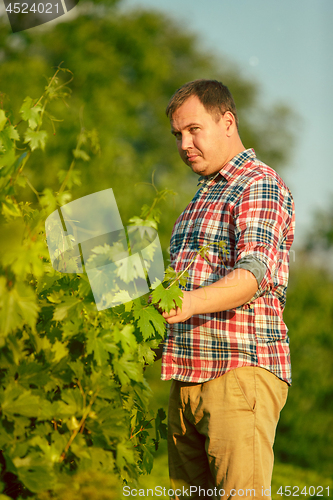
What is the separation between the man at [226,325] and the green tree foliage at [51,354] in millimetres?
482

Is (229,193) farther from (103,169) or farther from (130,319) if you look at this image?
(103,169)

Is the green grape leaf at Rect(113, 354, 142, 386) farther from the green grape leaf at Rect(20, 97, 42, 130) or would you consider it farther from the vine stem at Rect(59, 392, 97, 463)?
the green grape leaf at Rect(20, 97, 42, 130)

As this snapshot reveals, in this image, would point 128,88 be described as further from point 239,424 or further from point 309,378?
point 239,424

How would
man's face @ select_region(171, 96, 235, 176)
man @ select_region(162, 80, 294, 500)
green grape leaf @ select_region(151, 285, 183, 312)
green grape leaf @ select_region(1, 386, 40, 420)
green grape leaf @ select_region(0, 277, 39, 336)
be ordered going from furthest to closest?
1. man's face @ select_region(171, 96, 235, 176)
2. man @ select_region(162, 80, 294, 500)
3. green grape leaf @ select_region(151, 285, 183, 312)
4. green grape leaf @ select_region(1, 386, 40, 420)
5. green grape leaf @ select_region(0, 277, 39, 336)

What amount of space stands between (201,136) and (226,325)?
0.90m

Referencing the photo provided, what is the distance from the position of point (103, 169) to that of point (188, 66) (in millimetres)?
9444

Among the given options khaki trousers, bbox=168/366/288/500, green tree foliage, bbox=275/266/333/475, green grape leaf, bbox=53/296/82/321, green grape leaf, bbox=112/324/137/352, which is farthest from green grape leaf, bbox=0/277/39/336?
green tree foliage, bbox=275/266/333/475

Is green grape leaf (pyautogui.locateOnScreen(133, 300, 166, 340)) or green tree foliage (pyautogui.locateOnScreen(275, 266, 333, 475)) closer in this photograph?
Answer: green grape leaf (pyautogui.locateOnScreen(133, 300, 166, 340))

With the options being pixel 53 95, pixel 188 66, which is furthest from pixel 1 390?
pixel 188 66

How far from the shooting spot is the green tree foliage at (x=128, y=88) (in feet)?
30.3

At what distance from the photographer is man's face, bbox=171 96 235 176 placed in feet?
7.14

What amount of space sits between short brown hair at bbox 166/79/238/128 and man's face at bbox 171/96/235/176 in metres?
0.02

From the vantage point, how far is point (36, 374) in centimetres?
137

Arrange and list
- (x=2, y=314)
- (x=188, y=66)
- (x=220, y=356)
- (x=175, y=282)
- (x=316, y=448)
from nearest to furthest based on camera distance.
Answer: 1. (x=2, y=314)
2. (x=175, y=282)
3. (x=220, y=356)
4. (x=316, y=448)
5. (x=188, y=66)
